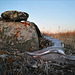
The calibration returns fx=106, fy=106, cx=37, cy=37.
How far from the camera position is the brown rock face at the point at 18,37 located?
3.31 metres

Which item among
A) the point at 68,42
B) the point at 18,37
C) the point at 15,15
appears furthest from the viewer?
the point at 68,42

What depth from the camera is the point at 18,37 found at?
10.9ft

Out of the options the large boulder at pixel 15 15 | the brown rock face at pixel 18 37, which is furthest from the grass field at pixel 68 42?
the large boulder at pixel 15 15

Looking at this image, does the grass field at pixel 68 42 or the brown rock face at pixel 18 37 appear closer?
the brown rock face at pixel 18 37

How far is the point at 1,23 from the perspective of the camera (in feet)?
11.8

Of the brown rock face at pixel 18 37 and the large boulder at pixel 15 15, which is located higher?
the large boulder at pixel 15 15

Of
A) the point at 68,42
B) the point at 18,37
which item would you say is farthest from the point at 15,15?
the point at 68,42

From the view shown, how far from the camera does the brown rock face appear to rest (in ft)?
10.9

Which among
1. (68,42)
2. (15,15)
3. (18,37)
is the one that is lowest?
(68,42)

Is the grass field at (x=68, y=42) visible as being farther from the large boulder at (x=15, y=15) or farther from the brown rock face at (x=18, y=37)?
the large boulder at (x=15, y=15)

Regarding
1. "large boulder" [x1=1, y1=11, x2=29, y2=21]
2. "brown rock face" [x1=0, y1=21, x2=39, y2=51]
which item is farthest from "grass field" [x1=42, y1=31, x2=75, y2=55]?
"large boulder" [x1=1, y1=11, x2=29, y2=21]

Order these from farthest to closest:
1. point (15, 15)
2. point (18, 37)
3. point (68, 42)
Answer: point (68, 42) < point (15, 15) < point (18, 37)

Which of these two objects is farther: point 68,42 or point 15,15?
point 68,42

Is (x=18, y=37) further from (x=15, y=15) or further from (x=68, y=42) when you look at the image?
(x=68, y=42)
